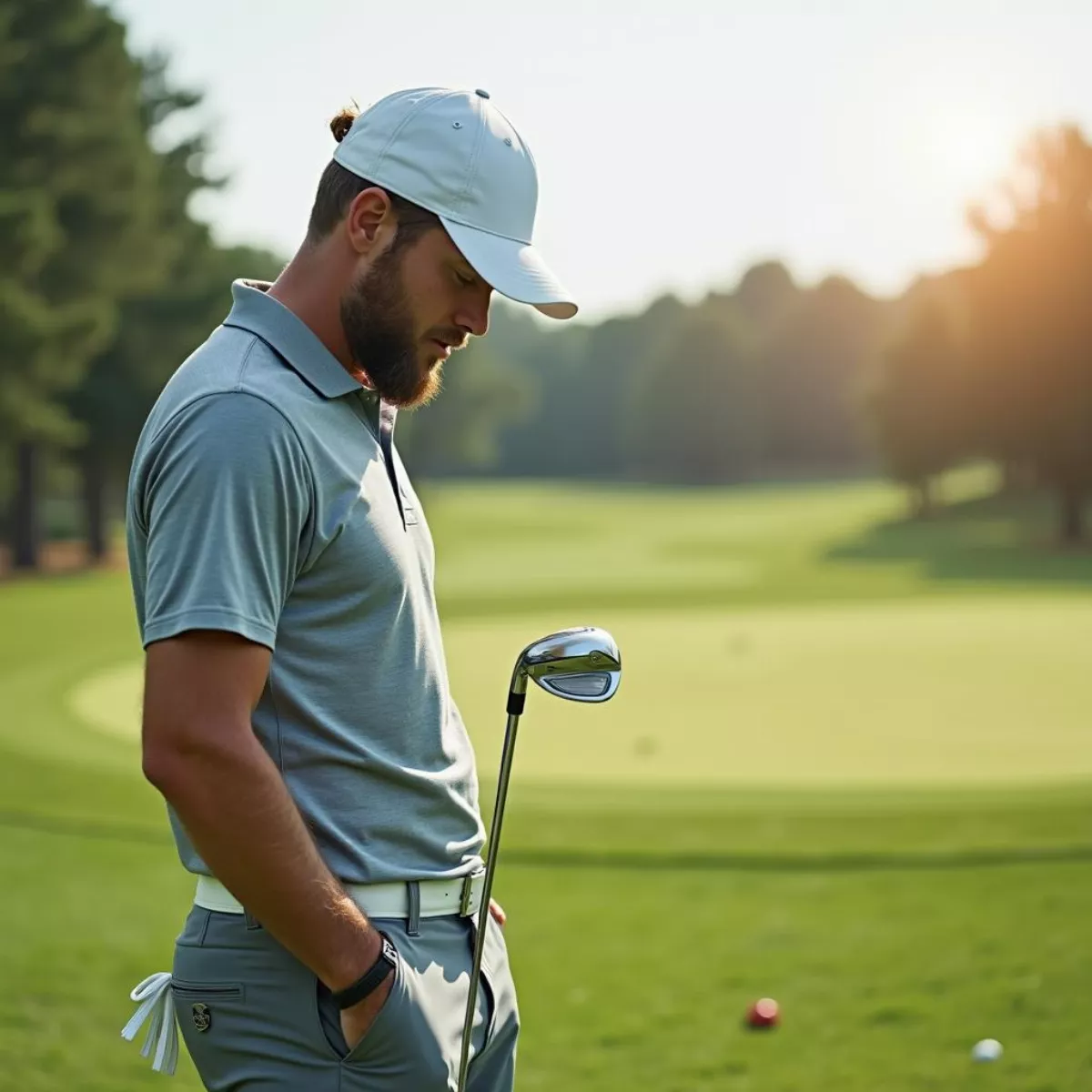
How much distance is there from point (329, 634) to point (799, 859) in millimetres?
4699

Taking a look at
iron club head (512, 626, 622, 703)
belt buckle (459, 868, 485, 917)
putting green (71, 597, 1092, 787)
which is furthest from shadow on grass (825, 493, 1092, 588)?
belt buckle (459, 868, 485, 917)

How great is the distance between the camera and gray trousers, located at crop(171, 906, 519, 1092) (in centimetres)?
208

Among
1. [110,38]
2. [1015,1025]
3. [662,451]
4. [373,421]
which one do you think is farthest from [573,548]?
[662,451]

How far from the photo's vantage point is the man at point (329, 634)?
191cm

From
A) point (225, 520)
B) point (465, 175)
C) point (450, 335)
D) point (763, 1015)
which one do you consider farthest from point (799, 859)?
point (225, 520)

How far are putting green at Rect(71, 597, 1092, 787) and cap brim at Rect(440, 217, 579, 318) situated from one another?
6.25 meters

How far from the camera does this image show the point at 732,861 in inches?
255

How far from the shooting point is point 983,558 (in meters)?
31.6

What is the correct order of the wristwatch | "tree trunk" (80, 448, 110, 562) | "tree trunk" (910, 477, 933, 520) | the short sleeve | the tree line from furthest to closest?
"tree trunk" (910, 477, 933, 520) < "tree trunk" (80, 448, 110, 562) < the tree line < the wristwatch < the short sleeve

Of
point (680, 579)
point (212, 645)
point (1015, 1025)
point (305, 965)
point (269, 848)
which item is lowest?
point (1015, 1025)

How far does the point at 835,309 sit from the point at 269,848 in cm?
8472

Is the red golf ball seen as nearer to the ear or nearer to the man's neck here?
the man's neck

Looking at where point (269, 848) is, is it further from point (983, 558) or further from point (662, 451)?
point (662, 451)

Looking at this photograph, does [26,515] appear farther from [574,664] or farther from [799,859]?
[574,664]
